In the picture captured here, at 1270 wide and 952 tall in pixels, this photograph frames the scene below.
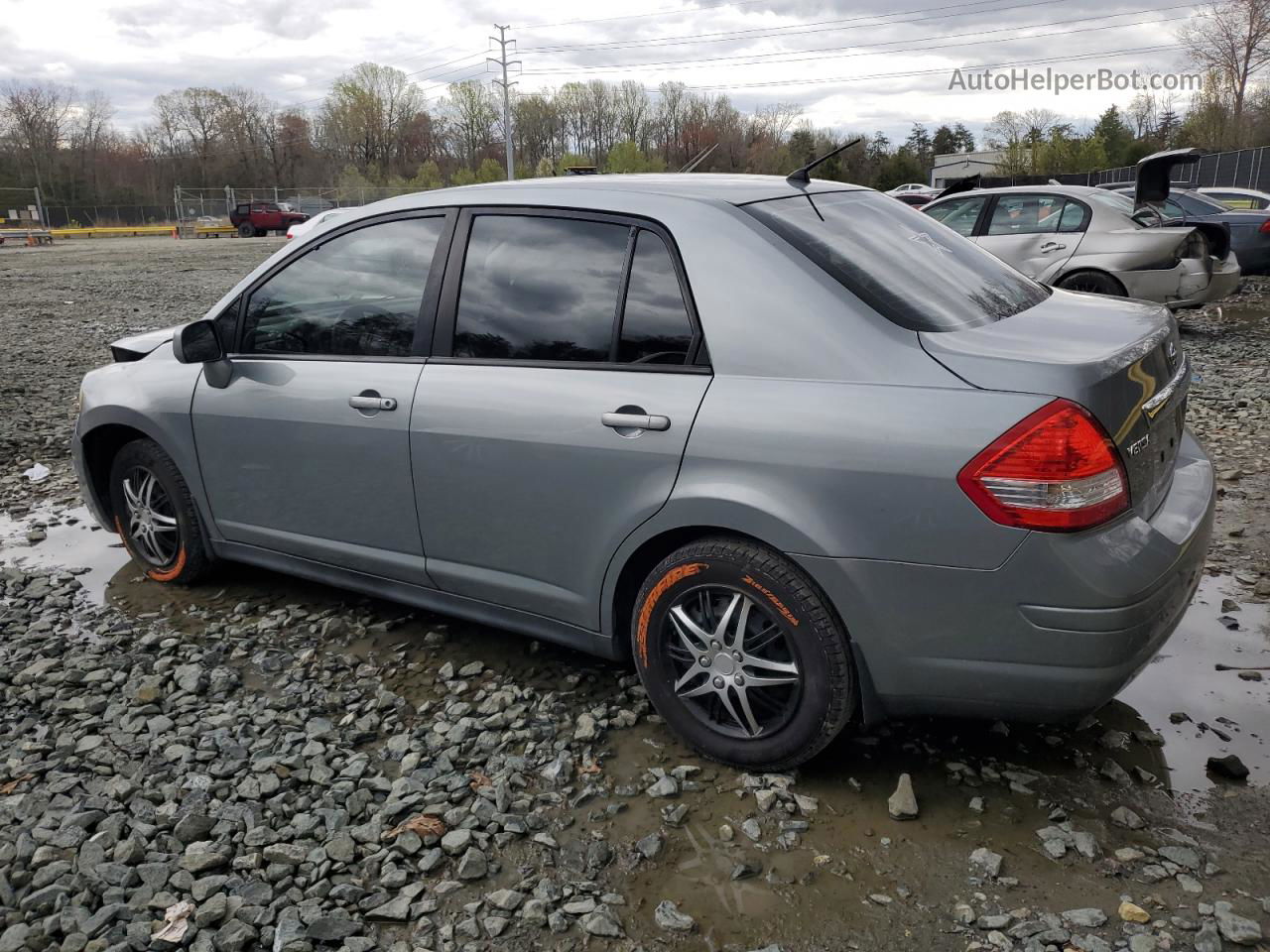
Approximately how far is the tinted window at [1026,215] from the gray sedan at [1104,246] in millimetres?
10

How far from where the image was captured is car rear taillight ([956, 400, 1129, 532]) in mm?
2436

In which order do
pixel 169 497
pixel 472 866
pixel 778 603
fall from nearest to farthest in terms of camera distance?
1. pixel 472 866
2. pixel 778 603
3. pixel 169 497

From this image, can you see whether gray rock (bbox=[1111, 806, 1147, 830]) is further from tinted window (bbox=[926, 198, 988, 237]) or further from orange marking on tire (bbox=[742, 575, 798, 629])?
tinted window (bbox=[926, 198, 988, 237])

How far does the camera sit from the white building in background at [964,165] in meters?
69.8

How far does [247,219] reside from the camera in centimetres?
4650

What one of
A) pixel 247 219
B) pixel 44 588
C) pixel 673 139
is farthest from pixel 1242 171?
pixel 673 139

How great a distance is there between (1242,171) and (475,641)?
1771 inches

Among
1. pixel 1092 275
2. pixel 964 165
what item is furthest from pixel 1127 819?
pixel 964 165

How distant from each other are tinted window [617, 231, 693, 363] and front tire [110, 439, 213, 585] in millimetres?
2421

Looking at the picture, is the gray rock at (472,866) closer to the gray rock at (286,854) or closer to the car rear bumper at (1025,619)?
the gray rock at (286,854)

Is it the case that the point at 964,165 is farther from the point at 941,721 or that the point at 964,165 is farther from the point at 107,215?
the point at 941,721

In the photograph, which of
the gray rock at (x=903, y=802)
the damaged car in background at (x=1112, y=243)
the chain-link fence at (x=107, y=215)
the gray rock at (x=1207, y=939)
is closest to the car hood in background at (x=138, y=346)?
the gray rock at (x=903, y=802)

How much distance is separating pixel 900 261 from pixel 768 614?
1.20 metres

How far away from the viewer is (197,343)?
3980mm
